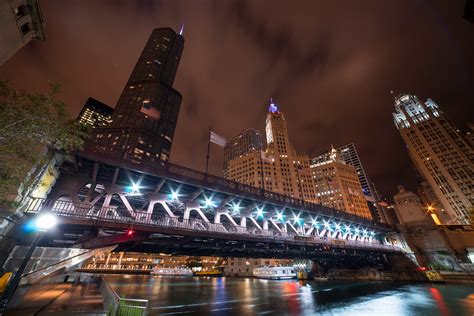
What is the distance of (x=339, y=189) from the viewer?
A: 112 metres

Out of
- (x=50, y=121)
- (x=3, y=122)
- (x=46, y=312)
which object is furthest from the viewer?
(x=50, y=121)

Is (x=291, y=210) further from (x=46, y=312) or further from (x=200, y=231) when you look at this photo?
(x=46, y=312)

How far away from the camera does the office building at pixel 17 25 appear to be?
1630 centimetres

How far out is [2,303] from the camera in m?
7.73

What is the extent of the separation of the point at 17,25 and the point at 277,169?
99.6 metres

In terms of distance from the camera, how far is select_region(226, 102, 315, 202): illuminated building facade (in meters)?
100

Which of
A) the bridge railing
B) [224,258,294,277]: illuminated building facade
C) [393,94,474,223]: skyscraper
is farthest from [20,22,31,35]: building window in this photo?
[393,94,474,223]: skyscraper

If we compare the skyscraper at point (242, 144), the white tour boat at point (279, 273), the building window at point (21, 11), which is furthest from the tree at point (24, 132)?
the skyscraper at point (242, 144)

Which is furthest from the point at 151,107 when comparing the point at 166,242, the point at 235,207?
the point at 166,242

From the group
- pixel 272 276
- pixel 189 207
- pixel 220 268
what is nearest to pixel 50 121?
pixel 189 207

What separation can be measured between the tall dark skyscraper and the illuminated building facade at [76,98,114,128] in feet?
217

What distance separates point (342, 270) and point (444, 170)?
91.0 metres

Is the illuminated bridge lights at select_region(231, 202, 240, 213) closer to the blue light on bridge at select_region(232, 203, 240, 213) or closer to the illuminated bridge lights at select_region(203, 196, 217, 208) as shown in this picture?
the blue light on bridge at select_region(232, 203, 240, 213)

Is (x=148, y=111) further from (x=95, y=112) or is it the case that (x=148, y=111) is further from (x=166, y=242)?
(x=95, y=112)
